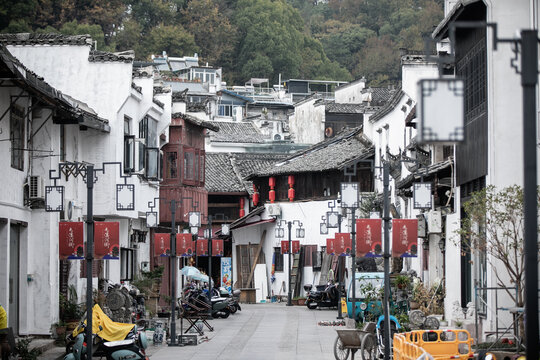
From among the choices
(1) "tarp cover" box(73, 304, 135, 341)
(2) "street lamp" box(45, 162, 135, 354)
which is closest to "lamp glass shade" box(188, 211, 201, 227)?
(2) "street lamp" box(45, 162, 135, 354)

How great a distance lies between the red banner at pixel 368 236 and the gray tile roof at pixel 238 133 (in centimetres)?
4426

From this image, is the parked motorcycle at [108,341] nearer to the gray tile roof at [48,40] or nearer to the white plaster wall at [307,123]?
the gray tile roof at [48,40]

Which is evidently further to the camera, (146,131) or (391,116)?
(391,116)

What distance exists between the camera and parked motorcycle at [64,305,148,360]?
817 inches

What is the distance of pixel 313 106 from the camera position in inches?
2837

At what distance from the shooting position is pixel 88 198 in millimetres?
20344

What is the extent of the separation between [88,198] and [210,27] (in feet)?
255

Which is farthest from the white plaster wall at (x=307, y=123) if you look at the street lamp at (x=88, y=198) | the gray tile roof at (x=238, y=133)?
the street lamp at (x=88, y=198)

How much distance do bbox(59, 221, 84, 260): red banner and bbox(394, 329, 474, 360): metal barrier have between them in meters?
9.78

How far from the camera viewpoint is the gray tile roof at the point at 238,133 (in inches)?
2800

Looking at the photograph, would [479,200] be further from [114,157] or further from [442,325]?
[114,157]

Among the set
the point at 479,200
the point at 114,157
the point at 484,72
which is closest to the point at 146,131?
the point at 114,157

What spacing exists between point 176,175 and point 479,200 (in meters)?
24.7

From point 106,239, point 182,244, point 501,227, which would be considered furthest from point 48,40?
point 501,227
